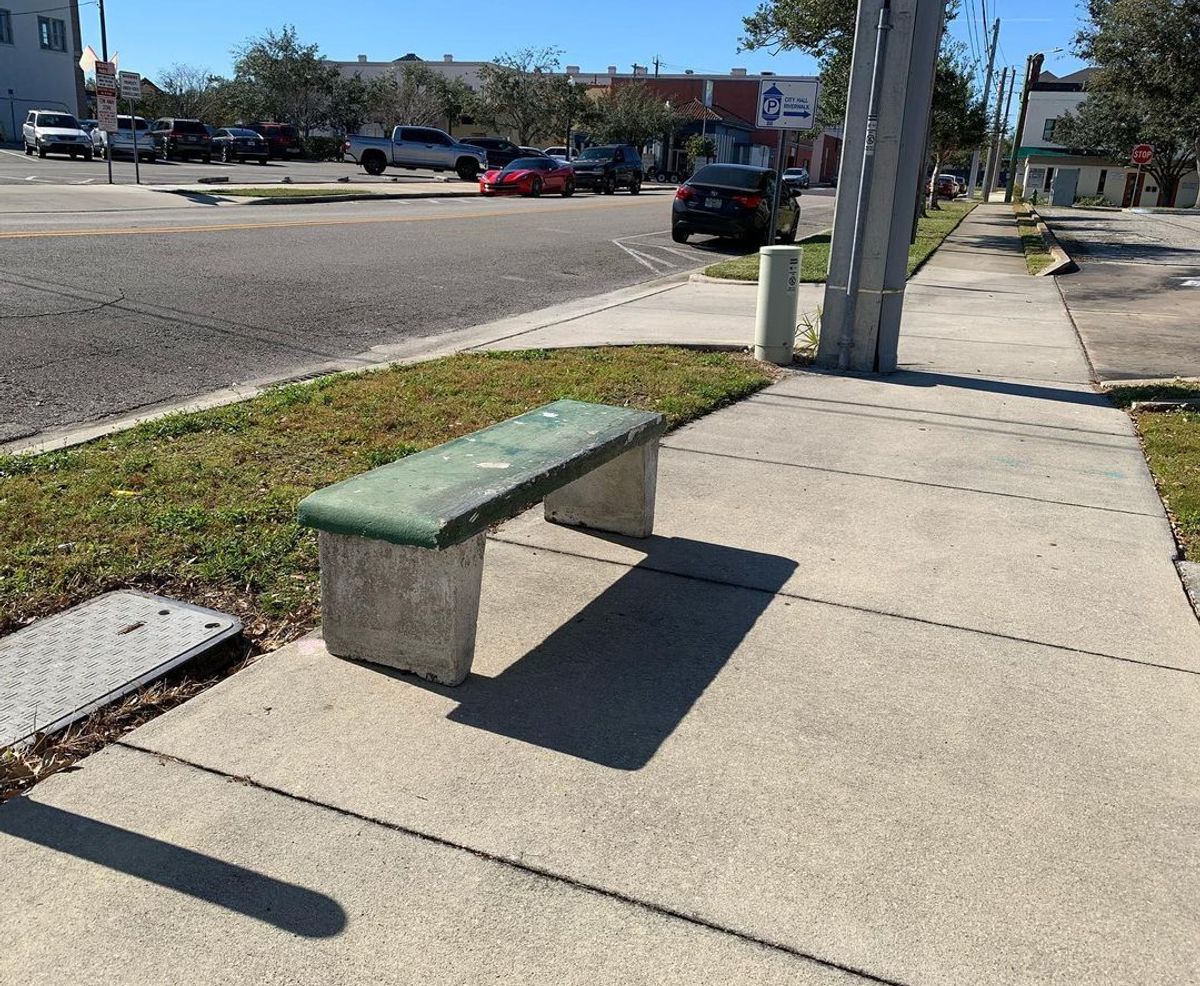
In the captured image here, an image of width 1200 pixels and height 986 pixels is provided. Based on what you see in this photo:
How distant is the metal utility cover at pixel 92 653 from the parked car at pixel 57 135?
4380 centimetres

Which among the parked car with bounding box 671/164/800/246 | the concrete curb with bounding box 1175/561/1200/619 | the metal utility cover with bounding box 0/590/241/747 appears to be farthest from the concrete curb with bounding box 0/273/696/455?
the parked car with bounding box 671/164/800/246

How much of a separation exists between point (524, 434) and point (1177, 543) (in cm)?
307

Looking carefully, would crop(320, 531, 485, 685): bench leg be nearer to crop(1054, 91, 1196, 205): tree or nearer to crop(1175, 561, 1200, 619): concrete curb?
crop(1175, 561, 1200, 619): concrete curb

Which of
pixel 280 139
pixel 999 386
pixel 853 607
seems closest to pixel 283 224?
pixel 999 386

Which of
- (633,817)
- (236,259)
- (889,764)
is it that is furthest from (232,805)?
(236,259)

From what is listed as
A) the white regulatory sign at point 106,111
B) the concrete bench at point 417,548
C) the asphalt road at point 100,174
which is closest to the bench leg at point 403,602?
the concrete bench at point 417,548

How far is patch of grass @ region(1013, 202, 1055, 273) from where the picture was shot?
1889cm

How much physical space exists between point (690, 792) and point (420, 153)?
4443 centimetres

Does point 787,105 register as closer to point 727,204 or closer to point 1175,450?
point 727,204

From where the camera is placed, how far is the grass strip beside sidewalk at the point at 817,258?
14.7 m

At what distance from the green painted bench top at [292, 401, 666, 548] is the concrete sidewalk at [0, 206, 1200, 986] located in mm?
515

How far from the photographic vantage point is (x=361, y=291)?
11.6 metres

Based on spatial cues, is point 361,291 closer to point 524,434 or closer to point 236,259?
point 236,259

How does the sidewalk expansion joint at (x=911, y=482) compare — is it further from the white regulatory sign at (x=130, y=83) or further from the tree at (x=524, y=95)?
the tree at (x=524, y=95)
